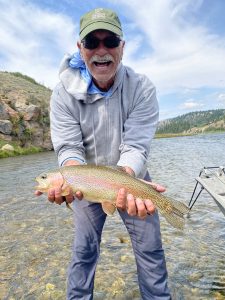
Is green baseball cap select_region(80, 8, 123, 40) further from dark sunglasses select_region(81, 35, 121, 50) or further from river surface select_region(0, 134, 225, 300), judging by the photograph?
river surface select_region(0, 134, 225, 300)

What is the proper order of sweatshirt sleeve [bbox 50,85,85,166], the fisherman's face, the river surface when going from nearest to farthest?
the fisherman's face < sweatshirt sleeve [bbox 50,85,85,166] < the river surface

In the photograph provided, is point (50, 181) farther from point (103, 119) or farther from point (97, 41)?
point (97, 41)

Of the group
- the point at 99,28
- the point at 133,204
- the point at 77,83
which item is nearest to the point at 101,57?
the point at 99,28

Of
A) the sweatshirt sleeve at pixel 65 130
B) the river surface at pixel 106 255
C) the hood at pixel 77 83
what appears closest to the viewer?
the hood at pixel 77 83

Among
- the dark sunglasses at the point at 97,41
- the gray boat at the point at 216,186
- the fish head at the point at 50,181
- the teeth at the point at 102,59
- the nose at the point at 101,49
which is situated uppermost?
the dark sunglasses at the point at 97,41

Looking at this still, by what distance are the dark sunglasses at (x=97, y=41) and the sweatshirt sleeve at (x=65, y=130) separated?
707 mm

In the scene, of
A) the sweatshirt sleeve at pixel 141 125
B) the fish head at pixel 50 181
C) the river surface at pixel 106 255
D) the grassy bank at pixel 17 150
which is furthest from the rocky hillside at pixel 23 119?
the fish head at pixel 50 181

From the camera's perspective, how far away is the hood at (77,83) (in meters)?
4.36

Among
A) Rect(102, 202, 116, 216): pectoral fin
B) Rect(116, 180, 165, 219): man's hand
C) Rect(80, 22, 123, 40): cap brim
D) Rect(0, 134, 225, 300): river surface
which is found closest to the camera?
Rect(116, 180, 165, 219): man's hand

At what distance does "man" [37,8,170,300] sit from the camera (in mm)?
4145

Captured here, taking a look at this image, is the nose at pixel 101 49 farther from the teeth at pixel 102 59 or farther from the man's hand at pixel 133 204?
the man's hand at pixel 133 204

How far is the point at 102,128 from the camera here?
444 centimetres

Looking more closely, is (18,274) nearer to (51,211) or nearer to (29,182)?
(51,211)

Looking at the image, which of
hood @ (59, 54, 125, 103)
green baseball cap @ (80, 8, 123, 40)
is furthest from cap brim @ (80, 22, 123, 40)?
hood @ (59, 54, 125, 103)
